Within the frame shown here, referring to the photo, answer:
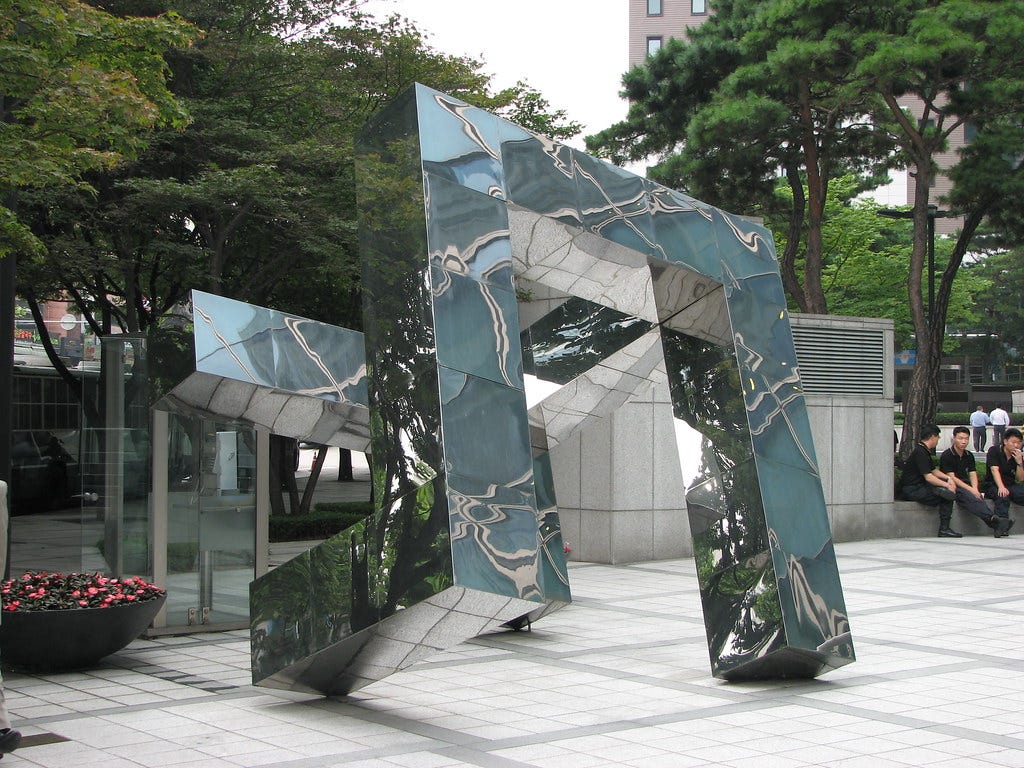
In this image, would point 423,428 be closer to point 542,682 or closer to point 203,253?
point 542,682

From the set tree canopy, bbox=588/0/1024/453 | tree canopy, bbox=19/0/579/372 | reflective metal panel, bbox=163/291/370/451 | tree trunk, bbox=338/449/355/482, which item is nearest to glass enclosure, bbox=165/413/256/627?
reflective metal panel, bbox=163/291/370/451

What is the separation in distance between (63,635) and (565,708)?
11.9 ft

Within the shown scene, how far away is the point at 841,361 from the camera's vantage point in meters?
17.9

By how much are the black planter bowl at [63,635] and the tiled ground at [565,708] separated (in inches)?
5.3

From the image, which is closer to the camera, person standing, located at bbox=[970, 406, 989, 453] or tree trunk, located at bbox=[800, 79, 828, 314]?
tree trunk, located at bbox=[800, 79, 828, 314]

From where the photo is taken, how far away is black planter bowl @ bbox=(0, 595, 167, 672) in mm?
8258

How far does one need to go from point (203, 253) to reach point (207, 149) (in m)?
1.52

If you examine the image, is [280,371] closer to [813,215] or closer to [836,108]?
[836,108]

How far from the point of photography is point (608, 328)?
9320 millimetres

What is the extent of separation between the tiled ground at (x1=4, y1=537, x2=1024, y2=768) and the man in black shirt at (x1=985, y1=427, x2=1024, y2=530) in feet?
29.5

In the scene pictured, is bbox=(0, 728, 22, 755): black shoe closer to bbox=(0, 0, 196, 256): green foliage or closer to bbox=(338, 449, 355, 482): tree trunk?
bbox=(0, 0, 196, 256): green foliage

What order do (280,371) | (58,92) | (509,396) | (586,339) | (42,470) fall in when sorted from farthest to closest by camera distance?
(42,470), (586,339), (58,92), (280,371), (509,396)

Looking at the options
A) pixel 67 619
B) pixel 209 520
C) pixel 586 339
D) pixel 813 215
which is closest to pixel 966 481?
pixel 813 215

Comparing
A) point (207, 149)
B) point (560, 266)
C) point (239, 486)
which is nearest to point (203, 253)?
point (207, 149)
